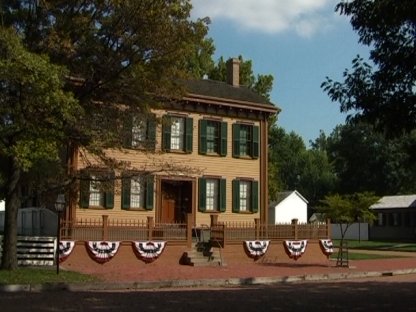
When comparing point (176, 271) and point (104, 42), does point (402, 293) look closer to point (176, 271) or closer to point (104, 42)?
point (176, 271)

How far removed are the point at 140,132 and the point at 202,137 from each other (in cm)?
878

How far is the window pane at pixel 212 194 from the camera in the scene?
107ft

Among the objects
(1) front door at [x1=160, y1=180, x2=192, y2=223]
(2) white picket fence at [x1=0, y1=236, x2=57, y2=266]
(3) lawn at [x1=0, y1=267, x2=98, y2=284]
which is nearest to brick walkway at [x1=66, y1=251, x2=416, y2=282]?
(3) lawn at [x1=0, y1=267, x2=98, y2=284]

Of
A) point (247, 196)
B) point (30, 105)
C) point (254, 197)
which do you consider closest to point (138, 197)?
point (247, 196)

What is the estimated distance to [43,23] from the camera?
20.8 metres

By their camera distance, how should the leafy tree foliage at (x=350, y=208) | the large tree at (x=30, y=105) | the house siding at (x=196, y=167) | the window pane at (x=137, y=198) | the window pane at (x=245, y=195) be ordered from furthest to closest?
the window pane at (x=245, y=195)
the window pane at (x=137, y=198)
the house siding at (x=196, y=167)
the leafy tree foliage at (x=350, y=208)
the large tree at (x=30, y=105)

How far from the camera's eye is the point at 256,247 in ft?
95.3

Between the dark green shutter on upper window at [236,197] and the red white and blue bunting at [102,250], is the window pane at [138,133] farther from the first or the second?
the dark green shutter on upper window at [236,197]

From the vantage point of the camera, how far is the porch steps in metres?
26.7

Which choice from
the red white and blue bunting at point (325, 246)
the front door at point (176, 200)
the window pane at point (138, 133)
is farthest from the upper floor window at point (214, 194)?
the window pane at point (138, 133)

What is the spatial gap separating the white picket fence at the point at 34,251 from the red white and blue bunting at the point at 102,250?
1519 millimetres

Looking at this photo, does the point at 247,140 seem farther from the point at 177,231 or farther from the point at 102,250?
the point at 102,250

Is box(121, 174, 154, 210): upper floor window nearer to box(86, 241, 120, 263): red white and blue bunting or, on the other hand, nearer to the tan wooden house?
the tan wooden house

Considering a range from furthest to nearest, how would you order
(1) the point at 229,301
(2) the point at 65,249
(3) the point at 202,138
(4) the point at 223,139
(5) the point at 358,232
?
(5) the point at 358,232
(4) the point at 223,139
(3) the point at 202,138
(2) the point at 65,249
(1) the point at 229,301
